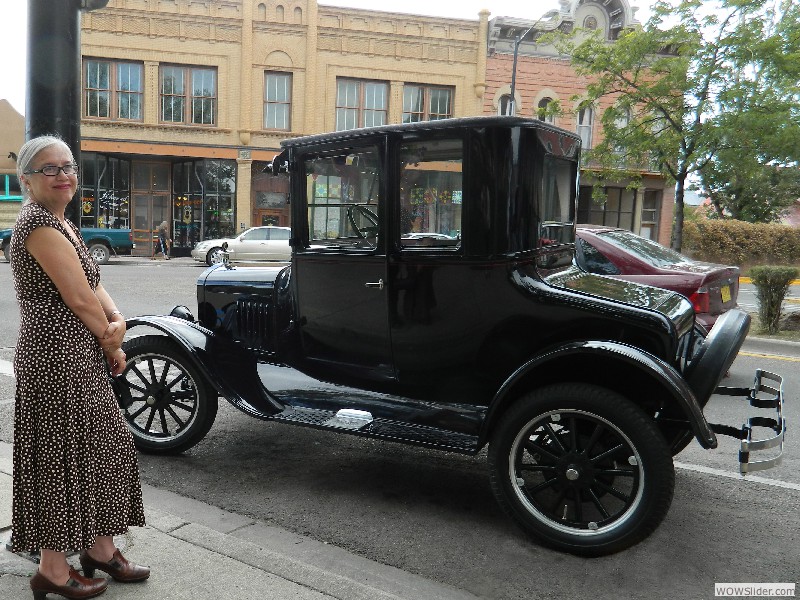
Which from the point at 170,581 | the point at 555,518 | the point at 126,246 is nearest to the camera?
the point at 170,581

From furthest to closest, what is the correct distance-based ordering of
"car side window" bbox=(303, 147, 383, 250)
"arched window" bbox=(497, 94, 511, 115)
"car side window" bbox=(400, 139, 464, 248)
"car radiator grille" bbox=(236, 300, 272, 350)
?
"arched window" bbox=(497, 94, 511, 115)
"car radiator grille" bbox=(236, 300, 272, 350)
"car side window" bbox=(303, 147, 383, 250)
"car side window" bbox=(400, 139, 464, 248)

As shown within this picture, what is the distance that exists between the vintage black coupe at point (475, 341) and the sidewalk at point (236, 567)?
702mm

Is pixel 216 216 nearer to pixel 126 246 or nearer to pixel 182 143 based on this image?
pixel 182 143

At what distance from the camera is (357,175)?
412cm

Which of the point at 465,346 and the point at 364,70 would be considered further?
the point at 364,70

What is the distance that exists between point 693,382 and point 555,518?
949 mm

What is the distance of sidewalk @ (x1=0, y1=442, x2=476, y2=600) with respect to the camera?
9.02ft

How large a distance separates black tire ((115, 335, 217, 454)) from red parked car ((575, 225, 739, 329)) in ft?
14.7

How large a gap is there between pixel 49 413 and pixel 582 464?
232 centimetres

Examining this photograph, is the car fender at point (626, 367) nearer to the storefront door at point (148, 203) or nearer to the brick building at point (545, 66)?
the brick building at point (545, 66)

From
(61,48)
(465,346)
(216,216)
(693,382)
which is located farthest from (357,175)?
(216,216)

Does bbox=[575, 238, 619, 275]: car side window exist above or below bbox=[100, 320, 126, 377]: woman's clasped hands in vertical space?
above

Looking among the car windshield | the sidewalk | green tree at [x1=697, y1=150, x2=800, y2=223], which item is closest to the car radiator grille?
the sidewalk

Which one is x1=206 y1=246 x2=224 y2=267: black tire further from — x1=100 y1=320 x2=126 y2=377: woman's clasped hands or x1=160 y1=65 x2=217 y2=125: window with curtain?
x1=100 y1=320 x2=126 y2=377: woman's clasped hands
